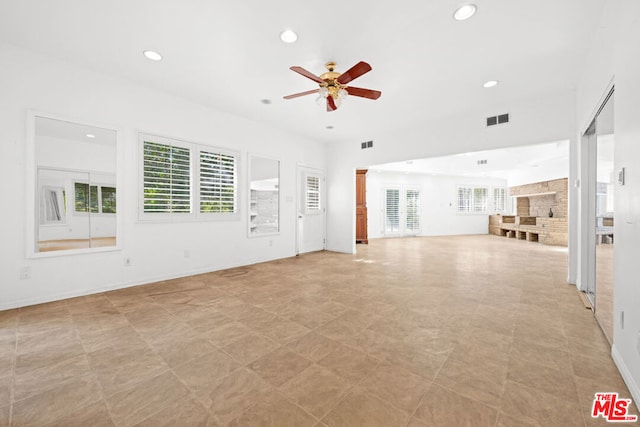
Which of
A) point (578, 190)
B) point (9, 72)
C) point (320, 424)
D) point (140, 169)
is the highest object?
point (9, 72)

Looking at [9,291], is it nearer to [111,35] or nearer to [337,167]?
[111,35]

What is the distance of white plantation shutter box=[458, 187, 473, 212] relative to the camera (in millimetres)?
11383

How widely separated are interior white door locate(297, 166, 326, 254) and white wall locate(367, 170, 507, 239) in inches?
164

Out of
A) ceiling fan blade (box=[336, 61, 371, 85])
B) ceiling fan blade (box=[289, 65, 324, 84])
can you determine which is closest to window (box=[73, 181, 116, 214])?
ceiling fan blade (box=[289, 65, 324, 84])

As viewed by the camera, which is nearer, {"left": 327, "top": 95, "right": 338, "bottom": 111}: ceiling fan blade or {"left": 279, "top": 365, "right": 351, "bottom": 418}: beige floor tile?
{"left": 279, "top": 365, "right": 351, "bottom": 418}: beige floor tile

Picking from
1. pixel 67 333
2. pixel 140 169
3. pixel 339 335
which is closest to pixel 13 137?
pixel 140 169

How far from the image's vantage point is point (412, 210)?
35.9 ft

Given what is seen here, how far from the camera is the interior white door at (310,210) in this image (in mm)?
6473

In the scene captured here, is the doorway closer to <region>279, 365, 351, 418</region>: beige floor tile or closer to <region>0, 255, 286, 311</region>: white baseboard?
<region>279, 365, 351, 418</region>: beige floor tile

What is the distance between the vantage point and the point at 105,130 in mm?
3592

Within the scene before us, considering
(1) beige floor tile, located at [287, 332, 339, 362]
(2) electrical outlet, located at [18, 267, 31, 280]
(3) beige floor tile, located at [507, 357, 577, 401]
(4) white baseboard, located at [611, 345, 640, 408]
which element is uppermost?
(2) electrical outlet, located at [18, 267, 31, 280]

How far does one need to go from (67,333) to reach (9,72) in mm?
2991

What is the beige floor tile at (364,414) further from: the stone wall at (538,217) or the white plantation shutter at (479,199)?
the white plantation shutter at (479,199)

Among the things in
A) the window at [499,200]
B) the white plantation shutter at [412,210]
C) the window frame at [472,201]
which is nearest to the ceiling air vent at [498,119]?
the white plantation shutter at [412,210]
